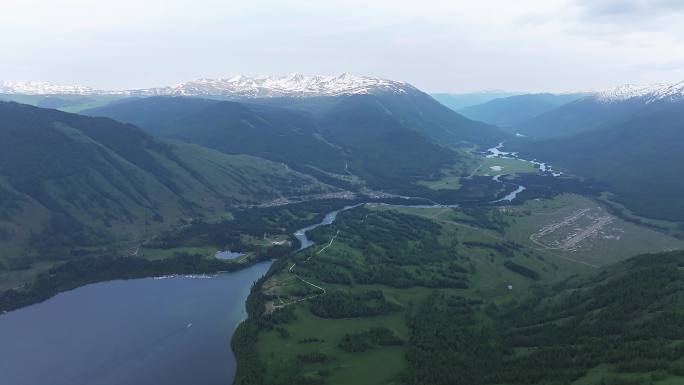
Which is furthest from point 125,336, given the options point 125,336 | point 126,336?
point 126,336

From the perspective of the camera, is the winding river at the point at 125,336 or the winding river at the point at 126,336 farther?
the winding river at the point at 125,336

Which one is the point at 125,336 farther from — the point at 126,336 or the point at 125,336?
the point at 126,336

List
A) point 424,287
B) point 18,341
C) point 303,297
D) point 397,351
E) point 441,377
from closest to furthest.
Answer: point 441,377 < point 397,351 < point 18,341 < point 303,297 < point 424,287

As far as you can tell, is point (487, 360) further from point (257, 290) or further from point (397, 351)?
point (257, 290)

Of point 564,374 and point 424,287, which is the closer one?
point 564,374

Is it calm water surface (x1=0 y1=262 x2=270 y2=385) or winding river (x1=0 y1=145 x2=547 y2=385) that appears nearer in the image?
calm water surface (x1=0 y1=262 x2=270 y2=385)

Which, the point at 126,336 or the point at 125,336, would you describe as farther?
the point at 126,336

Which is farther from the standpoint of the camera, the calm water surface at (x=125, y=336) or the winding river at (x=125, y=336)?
the winding river at (x=125, y=336)

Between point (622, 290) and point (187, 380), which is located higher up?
point (622, 290)

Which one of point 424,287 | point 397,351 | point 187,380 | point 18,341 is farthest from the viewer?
point 424,287

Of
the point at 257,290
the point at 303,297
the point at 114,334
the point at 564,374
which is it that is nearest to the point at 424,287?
the point at 303,297

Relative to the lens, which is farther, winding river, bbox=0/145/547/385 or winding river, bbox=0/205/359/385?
winding river, bbox=0/145/547/385
